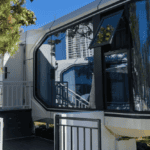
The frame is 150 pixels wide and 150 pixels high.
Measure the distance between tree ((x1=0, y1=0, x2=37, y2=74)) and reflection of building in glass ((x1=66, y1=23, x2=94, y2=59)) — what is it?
118 cm

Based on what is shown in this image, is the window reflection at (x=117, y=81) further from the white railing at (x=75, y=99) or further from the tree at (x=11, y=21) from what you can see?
the tree at (x=11, y=21)

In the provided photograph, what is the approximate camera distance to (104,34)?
→ 16.7 ft

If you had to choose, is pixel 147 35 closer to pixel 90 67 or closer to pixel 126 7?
pixel 126 7

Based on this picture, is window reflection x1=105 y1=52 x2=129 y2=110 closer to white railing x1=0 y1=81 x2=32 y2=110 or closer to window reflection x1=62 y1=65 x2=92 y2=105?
window reflection x1=62 y1=65 x2=92 y2=105

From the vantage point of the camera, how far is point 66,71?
6398mm

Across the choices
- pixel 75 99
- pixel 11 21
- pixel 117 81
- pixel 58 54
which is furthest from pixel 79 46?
pixel 11 21

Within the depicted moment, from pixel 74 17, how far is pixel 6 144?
14.2 feet

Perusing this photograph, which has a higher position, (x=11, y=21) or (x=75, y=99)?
(x=11, y=21)

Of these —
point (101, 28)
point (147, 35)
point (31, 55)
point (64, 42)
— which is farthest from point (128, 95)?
point (31, 55)

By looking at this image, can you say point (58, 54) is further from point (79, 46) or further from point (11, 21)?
point (11, 21)

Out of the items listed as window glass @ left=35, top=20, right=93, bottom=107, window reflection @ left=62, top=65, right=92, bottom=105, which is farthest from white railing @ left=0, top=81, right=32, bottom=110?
window reflection @ left=62, top=65, right=92, bottom=105

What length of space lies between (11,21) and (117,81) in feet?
9.59

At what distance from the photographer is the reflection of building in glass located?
5.71 metres

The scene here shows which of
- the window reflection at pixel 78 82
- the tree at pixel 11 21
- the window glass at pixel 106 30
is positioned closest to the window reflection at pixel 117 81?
the window glass at pixel 106 30
